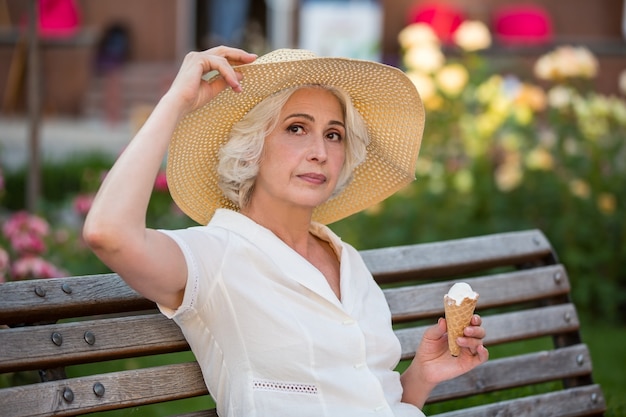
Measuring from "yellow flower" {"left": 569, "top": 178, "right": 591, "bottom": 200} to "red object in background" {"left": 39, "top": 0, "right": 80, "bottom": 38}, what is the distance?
8.27 m

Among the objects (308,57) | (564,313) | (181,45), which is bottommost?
(181,45)

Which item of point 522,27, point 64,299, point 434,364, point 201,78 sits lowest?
point 522,27

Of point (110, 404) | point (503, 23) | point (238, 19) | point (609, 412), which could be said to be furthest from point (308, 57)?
point (238, 19)

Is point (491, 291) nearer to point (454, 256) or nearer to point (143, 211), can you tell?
point (454, 256)

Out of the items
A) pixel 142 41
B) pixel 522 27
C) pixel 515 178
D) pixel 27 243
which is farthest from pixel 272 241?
pixel 142 41

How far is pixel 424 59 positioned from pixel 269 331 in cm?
385

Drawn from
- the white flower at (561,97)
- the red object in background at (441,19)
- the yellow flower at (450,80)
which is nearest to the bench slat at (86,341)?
the yellow flower at (450,80)

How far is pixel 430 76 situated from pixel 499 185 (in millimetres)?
719

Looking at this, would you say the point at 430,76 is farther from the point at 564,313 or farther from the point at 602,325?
the point at 564,313

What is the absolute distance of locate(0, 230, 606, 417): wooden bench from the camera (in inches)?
98.5

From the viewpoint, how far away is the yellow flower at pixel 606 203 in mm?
5891

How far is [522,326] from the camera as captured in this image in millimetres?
3463

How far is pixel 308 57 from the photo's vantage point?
2680 mm

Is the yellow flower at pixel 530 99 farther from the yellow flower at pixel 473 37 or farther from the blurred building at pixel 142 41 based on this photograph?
the blurred building at pixel 142 41
